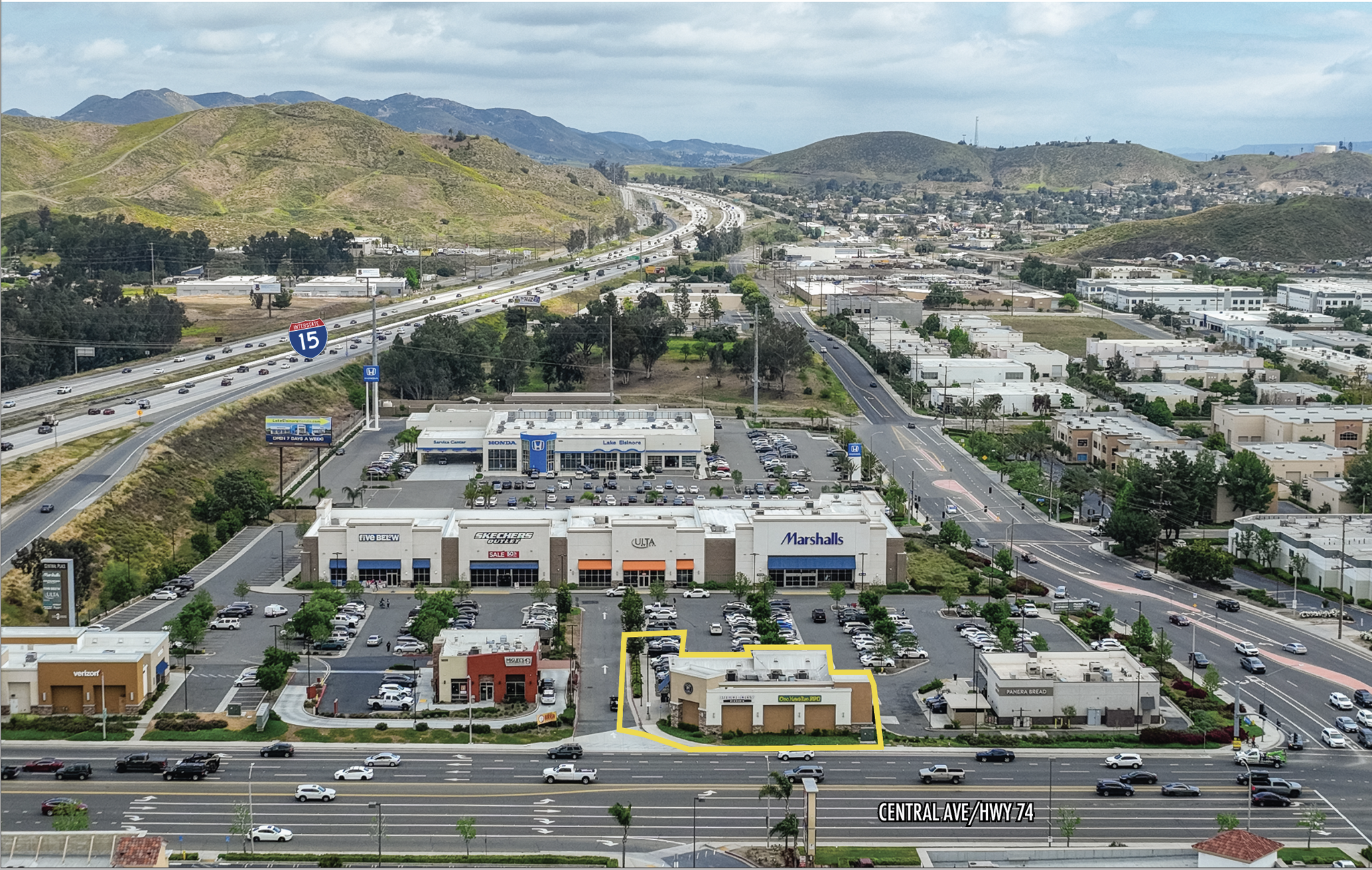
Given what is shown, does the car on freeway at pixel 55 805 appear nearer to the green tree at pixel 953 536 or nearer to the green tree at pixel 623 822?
the green tree at pixel 623 822

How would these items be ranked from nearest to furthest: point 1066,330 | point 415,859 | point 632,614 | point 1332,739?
point 415,859 → point 1332,739 → point 632,614 → point 1066,330

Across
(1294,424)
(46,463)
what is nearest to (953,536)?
Answer: (1294,424)

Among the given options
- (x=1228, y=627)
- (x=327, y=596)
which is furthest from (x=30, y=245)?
A: (x=1228, y=627)

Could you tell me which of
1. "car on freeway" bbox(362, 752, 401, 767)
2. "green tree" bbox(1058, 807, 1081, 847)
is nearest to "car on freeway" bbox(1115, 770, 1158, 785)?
"green tree" bbox(1058, 807, 1081, 847)

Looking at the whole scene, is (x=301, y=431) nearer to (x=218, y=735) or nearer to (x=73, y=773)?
(x=218, y=735)

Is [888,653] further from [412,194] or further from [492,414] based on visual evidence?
[412,194]

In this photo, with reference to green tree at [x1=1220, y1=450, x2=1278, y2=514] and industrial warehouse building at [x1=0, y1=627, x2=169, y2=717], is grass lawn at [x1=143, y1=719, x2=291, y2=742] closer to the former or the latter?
industrial warehouse building at [x1=0, y1=627, x2=169, y2=717]
